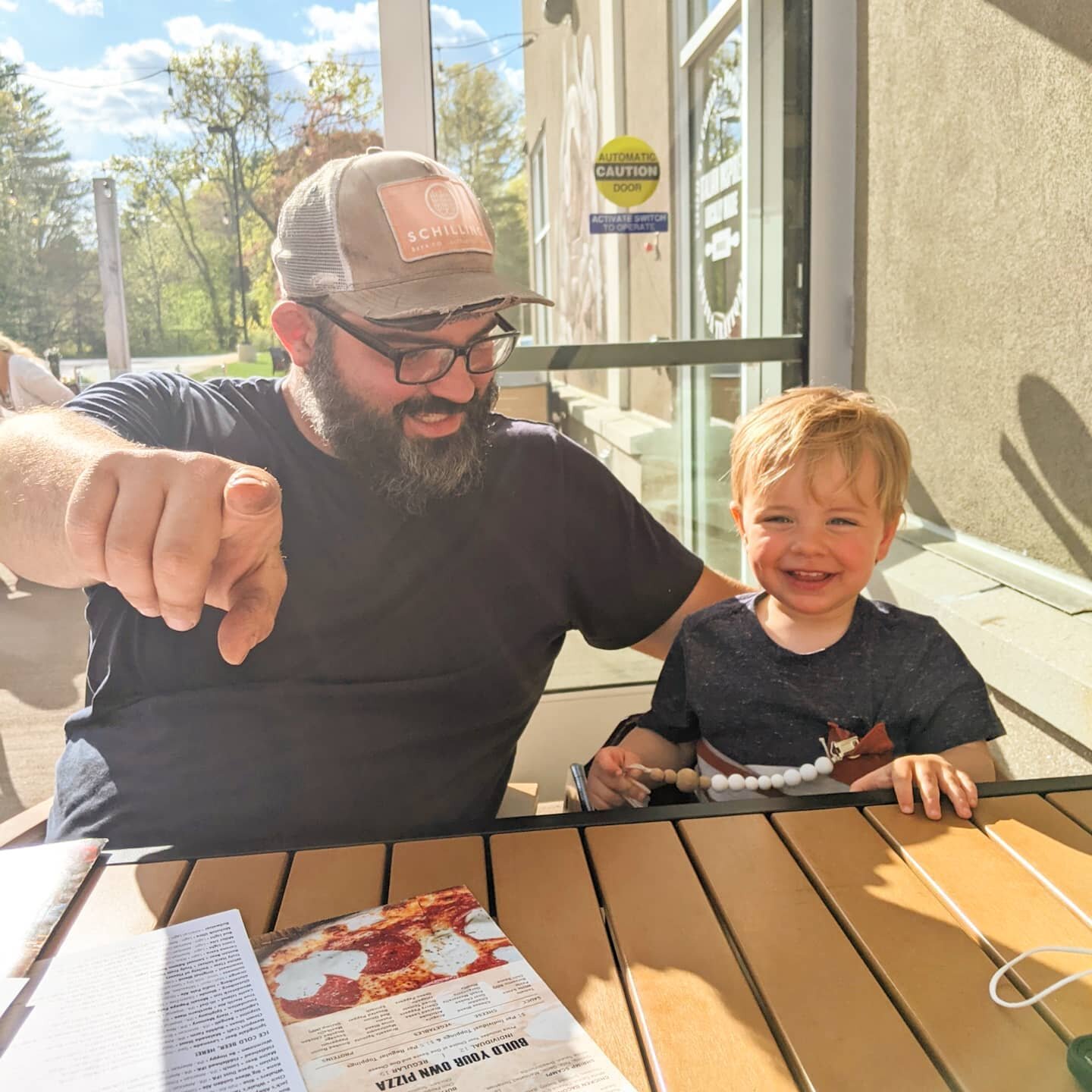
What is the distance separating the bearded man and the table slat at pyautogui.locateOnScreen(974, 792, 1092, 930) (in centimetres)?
72

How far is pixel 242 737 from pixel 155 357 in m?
1.05

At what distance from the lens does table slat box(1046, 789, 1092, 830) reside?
3.72ft

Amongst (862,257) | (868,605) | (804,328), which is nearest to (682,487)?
(804,328)

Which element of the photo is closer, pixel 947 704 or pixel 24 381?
pixel 947 704

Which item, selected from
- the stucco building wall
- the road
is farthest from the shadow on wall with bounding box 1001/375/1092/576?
the road

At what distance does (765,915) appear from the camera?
93 cm

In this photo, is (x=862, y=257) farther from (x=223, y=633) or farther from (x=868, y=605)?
(x=223, y=633)

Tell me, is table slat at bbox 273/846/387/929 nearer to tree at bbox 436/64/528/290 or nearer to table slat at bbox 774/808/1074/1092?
table slat at bbox 774/808/1074/1092

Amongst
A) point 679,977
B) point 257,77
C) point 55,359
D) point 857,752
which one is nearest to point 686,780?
point 857,752

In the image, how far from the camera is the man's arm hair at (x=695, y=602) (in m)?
1.79

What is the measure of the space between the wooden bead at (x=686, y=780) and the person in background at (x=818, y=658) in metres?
0.03

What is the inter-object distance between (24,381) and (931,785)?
6.21 feet

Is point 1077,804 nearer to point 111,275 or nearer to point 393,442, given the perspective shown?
point 393,442

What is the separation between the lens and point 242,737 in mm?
1529
